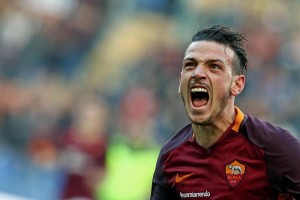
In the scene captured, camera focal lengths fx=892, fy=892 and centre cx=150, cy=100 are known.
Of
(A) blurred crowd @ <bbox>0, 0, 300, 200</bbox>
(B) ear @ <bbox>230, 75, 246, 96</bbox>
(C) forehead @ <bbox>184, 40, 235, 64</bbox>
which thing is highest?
(A) blurred crowd @ <bbox>0, 0, 300, 200</bbox>

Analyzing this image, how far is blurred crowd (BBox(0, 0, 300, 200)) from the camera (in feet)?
32.0

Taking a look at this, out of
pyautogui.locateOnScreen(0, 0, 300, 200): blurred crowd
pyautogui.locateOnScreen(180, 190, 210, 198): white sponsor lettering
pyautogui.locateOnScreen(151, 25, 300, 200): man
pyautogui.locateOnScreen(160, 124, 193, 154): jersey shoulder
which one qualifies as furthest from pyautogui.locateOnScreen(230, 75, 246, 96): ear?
pyautogui.locateOnScreen(0, 0, 300, 200): blurred crowd

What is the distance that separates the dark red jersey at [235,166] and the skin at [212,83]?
8 cm

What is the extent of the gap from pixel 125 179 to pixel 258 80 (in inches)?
86.4

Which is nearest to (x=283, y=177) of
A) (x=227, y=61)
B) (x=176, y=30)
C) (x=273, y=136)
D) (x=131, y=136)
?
(x=273, y=136)

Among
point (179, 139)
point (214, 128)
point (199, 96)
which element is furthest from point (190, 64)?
point (179, 139)

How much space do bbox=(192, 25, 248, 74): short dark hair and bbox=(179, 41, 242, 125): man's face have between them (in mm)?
35

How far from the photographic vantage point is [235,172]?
16.7 feet

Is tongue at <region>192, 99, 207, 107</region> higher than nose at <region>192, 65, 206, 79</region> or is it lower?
lower

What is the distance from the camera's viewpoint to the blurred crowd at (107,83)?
975 cm

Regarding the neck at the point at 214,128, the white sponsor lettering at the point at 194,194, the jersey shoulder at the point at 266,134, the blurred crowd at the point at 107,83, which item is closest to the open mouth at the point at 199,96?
the neck at the point at 214,128

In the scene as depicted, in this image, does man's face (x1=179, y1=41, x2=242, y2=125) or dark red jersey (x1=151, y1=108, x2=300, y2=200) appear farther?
man's face (x1=179, y1=41, x2=242, y2=125)

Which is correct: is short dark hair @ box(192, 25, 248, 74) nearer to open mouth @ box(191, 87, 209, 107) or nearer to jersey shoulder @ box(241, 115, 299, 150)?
open mouth @ box(191, 87, 209, 107)

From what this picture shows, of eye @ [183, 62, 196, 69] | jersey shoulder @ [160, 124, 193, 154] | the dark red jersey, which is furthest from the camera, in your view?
Result: jersey shoulder @ [160, 124, 193, 154]
